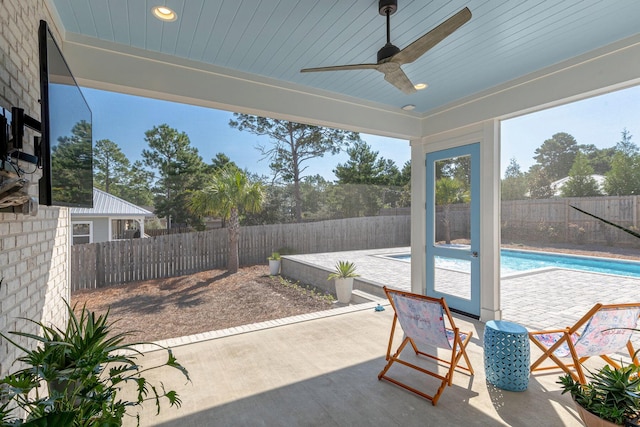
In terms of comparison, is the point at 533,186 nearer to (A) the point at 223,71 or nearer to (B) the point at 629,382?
(B) the point at 629,382

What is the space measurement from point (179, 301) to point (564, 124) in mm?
7084

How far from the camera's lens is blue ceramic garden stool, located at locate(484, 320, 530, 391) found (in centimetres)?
226

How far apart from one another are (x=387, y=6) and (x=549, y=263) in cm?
591

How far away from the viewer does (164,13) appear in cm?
221

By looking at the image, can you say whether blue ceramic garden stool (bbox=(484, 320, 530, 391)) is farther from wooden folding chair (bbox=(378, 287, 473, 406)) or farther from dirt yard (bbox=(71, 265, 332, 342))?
dirt yard (bbox=(71, 265, 332, 342))

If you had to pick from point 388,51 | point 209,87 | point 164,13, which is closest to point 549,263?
point 388,51

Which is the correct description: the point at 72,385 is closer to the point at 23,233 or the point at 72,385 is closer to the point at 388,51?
the point at 23,233

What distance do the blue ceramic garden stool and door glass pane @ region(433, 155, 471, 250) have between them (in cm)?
177

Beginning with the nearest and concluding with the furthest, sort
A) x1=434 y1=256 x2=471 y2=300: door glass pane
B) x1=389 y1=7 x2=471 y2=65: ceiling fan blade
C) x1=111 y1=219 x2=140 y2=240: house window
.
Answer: x1=389 y1=7 x2=471 y2=65: ceiling fan blade → x1=434 y1=256 x2=471 y2=300: door glass pane → x1=111 y1=219 x2=140 y2=240: house window

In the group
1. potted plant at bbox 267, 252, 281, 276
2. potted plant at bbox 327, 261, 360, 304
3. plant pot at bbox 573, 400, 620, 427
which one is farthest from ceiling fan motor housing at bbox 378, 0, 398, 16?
potted plant at bbox 267, 252, 281, 276

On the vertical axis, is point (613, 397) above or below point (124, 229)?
below

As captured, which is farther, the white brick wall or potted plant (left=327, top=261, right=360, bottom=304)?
potted plant (left=327, top=261, right=360, bottom=304)

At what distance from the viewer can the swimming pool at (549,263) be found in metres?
4.26

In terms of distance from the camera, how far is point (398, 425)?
193cm
